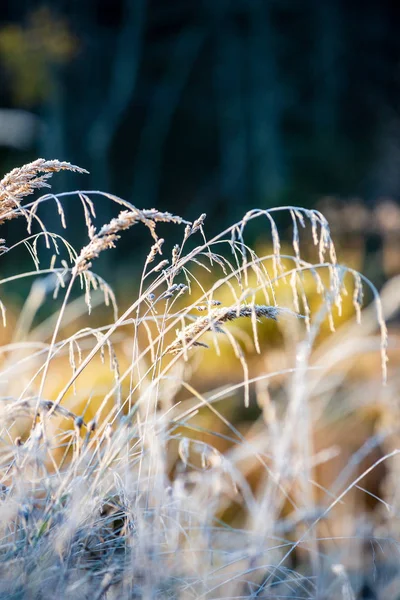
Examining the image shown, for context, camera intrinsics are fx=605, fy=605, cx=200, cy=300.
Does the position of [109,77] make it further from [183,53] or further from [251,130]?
[251,130]

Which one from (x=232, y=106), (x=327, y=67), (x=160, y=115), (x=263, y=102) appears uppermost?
(x=327, y=67)

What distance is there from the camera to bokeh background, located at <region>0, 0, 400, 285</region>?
372 inches

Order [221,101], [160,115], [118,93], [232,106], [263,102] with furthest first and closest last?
[160,115]
[221,101]
[232,106]
[118,93]
[263,102]

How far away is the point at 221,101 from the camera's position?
1070 cm

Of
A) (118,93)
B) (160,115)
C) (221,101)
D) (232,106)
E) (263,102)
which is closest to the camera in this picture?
(263,102)

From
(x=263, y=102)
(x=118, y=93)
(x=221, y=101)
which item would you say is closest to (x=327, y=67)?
(x=263, y=102)

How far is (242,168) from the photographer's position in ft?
33.7

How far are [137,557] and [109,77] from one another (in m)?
10.4

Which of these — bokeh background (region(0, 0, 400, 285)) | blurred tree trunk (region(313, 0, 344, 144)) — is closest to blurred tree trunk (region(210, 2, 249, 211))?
bokeh background (region(0, 0, 400, 285))

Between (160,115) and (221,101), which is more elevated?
(221,101)

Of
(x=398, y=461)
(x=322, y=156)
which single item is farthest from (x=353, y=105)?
(x=398, y=461)

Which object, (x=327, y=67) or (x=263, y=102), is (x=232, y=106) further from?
(x=327, y=67)

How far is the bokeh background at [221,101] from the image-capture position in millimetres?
9453

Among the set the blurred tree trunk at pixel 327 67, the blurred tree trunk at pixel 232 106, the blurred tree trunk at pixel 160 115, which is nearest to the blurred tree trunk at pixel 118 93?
the blurred tree trunk at pixel 160 115
